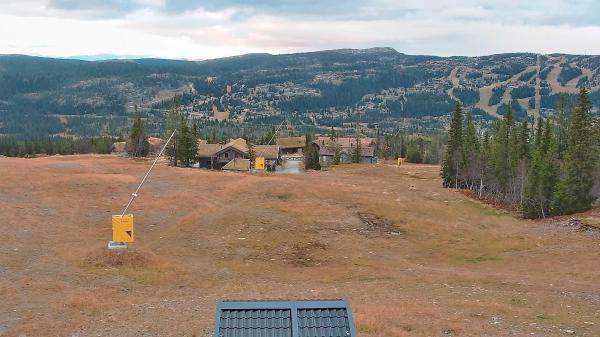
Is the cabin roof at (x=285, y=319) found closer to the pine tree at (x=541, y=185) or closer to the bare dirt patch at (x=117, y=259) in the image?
the bare dirt patch at (x=117, y=259)

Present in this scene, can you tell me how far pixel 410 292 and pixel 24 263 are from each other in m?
23.7

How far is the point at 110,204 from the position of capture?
53.7 meters

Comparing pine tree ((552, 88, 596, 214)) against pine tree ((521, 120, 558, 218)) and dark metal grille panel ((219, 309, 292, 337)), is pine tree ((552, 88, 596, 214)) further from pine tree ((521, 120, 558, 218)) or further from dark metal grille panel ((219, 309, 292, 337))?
dark metal grille panel ((219, 309, 292, 337))

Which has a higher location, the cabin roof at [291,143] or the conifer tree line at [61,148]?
the cabin roof at [291,143]

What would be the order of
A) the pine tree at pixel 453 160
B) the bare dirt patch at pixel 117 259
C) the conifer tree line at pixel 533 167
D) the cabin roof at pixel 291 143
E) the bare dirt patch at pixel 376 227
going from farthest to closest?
1. the cabin roof at pixel 291 143
2. the pine tree at pixel 453 160
3. the conifer tree line at pixel 533 167
4. the bare dirt patch at pixel 376 227
5. the bare dirt patch at pixel 117 259

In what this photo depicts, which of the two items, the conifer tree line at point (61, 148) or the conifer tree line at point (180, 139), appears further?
the conifer tree line at point (61, 148)

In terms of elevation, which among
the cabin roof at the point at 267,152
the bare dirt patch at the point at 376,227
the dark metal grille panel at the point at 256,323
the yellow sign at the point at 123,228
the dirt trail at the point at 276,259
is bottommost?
the cabin roof at the point at 267,152

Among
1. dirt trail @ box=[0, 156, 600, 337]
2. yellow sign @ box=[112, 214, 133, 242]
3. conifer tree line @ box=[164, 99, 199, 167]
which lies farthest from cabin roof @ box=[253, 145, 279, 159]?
yellow sign @ box=[112, 214, 133, 242]

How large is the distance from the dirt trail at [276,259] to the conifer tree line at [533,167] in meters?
9.30

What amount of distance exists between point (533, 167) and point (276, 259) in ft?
153

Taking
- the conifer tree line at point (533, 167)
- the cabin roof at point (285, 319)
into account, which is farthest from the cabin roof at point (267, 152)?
the cabin roof at point (285, 319)

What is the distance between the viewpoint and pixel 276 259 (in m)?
40.3

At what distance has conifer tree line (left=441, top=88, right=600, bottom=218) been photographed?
67.1 metres

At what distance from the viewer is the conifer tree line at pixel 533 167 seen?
220 feet
